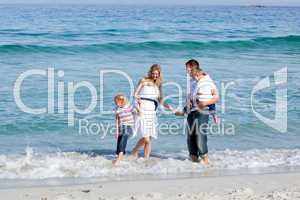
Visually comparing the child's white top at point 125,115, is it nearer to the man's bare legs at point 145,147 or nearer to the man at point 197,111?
the man's bare legs at point 145,147

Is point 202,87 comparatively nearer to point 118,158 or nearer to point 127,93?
point 118,158

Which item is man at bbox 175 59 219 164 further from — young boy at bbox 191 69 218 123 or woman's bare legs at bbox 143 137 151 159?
woman's bare legs at bbox 143 137 151 159

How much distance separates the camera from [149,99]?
909 centimetres

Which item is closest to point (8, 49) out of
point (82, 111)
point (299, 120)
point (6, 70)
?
point (6, 70)

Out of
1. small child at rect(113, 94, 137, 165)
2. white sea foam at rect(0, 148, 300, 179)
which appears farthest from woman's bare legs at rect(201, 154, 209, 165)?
small child at rect(113, 94, 137, 165)

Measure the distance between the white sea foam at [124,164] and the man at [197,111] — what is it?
23cm

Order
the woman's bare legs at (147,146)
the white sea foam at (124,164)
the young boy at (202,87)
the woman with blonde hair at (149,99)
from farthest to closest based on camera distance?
the woman's bare legs at (147,146), the woman with blonde hair at (149,99), the young boy at (202,87), the white sea foam at (124,164)

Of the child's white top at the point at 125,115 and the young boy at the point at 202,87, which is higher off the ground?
the young boy at the point at 202,87

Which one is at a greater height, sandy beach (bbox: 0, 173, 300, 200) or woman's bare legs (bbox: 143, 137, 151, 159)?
woman's bare legs (bbox: 143, 137, 151, 159)

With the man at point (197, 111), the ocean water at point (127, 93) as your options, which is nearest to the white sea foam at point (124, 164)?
the ocean water at point (127, 93)

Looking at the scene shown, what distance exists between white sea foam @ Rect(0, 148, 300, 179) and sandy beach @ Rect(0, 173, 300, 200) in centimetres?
79

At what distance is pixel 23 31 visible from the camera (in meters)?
36.5

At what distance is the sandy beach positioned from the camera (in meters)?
6.89

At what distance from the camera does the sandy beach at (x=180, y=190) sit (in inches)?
271
